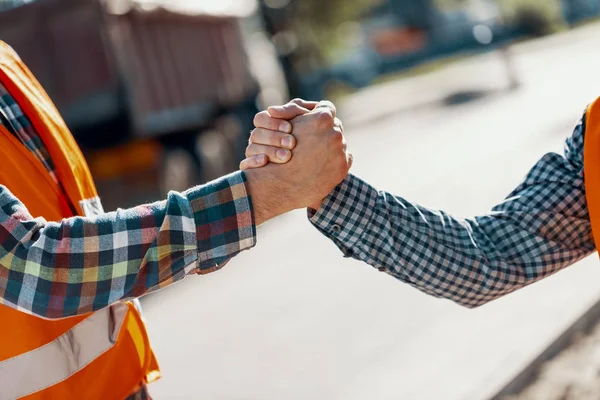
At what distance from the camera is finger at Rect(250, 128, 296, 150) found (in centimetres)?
202

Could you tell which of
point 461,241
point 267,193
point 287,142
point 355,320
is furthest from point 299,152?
point 355,320

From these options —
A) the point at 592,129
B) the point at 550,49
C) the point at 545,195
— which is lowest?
the point at 550,49

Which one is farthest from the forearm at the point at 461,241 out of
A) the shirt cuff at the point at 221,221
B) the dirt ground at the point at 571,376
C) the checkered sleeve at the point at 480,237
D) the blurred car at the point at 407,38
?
the blurred car at the point at 407,38

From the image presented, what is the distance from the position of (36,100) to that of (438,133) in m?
14.9

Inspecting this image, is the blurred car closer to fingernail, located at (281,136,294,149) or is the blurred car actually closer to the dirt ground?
the dirt ground

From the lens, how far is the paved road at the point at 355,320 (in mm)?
5000

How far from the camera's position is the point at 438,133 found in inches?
656

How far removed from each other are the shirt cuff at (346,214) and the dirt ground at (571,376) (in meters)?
2.41

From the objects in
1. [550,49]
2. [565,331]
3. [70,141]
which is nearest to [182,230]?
[70,141]

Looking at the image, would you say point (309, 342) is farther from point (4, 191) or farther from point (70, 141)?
point (4, 191)

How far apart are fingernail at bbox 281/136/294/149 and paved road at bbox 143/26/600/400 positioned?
2.73m

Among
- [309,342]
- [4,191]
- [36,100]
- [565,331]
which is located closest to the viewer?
[4,191]

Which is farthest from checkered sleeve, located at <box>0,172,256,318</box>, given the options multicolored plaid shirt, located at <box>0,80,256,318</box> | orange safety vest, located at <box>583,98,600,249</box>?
orange safety vest, located at <box>583,98,600,249</box>

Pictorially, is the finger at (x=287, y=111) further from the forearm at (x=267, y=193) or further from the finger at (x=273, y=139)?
the forearm at (x=267, y=193)
